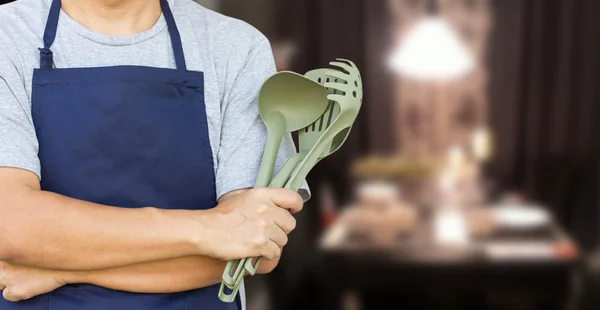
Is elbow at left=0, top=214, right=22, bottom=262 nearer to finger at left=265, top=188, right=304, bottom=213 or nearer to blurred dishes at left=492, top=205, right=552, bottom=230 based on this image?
finger at left=265, top=188, right=304, bottom=213

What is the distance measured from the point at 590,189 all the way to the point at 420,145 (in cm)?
88

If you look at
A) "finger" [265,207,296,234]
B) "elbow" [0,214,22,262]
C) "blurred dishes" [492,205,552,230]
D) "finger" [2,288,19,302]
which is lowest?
"blurred dishes" [492,205,552,230]

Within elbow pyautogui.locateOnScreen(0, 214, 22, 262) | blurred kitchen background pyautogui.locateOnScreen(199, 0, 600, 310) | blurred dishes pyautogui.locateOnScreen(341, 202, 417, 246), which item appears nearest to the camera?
elbow pyautogui.locateOnScreen(0, 214, 22, 262)

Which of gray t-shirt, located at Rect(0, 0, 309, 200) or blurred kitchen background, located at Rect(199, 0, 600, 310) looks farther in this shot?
blurred kitchen background, located at Rect(199, 0, 600, 310)

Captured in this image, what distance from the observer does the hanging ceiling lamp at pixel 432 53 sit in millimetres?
3617

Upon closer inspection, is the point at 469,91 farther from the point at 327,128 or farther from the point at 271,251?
the point at 271,251

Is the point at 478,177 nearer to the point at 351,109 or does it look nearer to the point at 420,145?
the point at 420,145

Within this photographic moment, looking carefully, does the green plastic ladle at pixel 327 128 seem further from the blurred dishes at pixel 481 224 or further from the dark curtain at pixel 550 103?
the dark curtain at pixel 550 103

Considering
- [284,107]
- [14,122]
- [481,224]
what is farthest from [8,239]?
[481,224]

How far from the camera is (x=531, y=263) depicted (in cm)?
250

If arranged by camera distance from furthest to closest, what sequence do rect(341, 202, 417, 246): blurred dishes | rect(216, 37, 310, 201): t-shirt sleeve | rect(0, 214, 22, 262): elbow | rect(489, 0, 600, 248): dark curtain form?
rect(489, 0, 600, 248): dark curtain, rect(341, 202, 417, 246): blurred dishes, rect(216, 37, 310, 201): t-shirt sleeve, rect(0, 214, 22, 262): elbow

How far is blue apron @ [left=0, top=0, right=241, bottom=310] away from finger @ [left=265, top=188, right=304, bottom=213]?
0.48 ft

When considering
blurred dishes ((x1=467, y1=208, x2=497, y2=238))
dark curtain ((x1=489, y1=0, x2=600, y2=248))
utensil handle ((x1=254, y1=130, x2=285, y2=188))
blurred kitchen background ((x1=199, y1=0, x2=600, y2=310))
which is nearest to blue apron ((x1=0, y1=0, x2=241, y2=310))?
utensil handle ((x1=254, y1=130, x2=285, y2=188))

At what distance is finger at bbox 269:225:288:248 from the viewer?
0.86m
